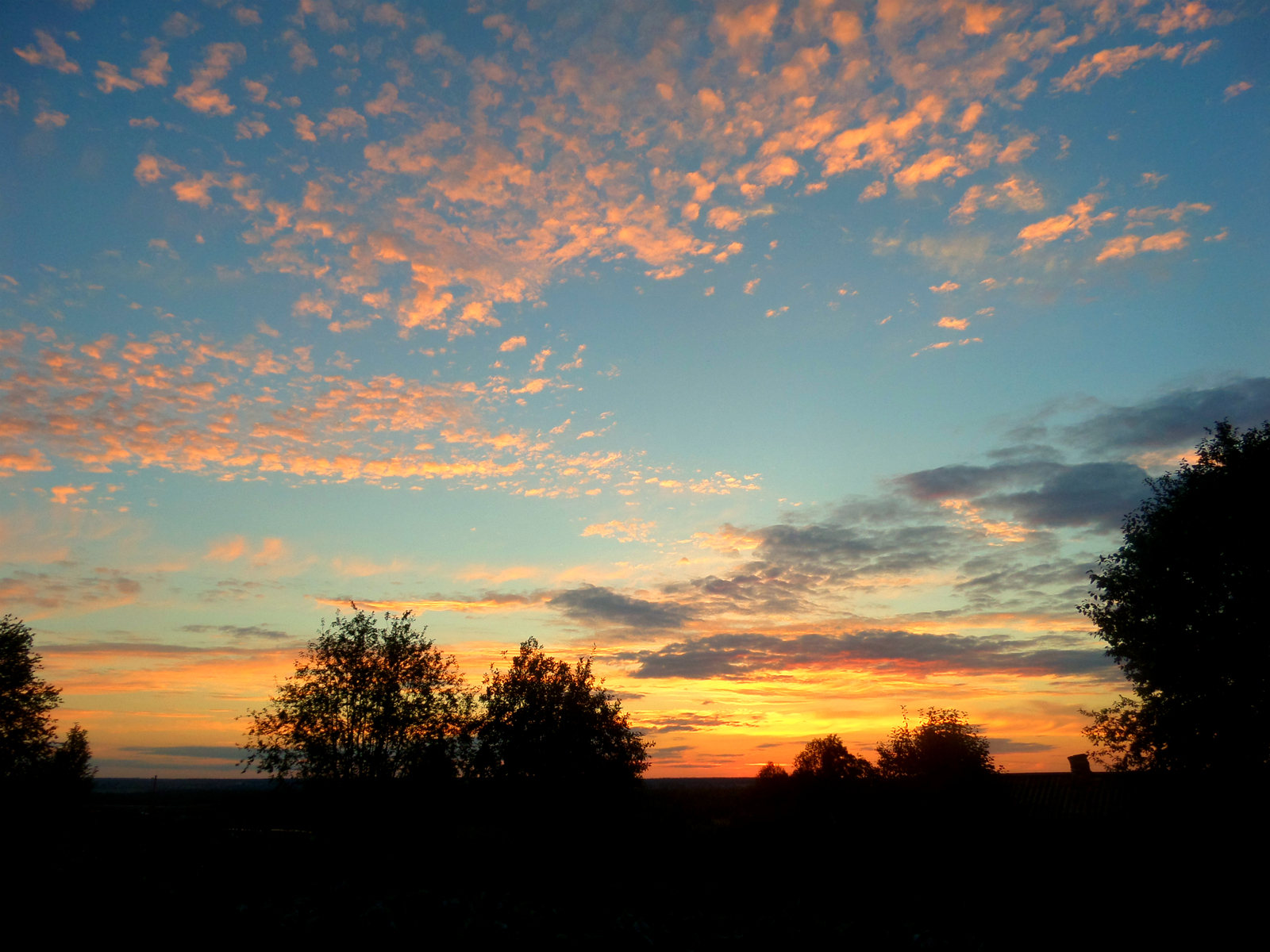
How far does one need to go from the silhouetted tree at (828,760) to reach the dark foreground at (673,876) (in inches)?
2150

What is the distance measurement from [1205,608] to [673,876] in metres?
25.1

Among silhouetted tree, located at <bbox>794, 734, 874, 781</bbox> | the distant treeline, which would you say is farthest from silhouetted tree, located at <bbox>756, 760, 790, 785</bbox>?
the distant treeline

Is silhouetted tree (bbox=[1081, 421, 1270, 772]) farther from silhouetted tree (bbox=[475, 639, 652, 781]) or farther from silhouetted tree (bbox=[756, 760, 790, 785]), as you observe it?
silhouetted tree (bbox=[756, 760, 790, 785])

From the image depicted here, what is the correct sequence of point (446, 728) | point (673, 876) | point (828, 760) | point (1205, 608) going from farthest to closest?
point (828, 760)
point (446, 728)
point (1205, 608)
point (673, 876)

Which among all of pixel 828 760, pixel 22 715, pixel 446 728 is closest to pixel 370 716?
pixel 446 728

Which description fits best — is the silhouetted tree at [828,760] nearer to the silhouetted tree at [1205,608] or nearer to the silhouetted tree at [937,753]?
the silhouetted tree at [937,753]

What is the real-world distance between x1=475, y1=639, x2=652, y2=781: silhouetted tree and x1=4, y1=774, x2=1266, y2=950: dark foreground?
871 centimetres

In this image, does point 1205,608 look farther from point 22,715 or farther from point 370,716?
point 22,715

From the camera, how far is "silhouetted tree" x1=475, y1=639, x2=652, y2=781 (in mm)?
53219

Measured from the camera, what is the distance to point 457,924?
17.3m

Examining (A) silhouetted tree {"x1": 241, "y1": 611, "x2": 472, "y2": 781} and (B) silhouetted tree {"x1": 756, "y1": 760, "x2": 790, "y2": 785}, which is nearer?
(A) silhouetted tree {"x1": 241, "y1": 611, "x2": 472, "y2": 781}

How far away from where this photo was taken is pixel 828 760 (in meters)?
102

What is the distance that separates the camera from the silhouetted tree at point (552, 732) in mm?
53219

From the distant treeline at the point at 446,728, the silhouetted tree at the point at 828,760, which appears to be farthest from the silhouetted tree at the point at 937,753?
the silhouetted tree at the point at 828,760
